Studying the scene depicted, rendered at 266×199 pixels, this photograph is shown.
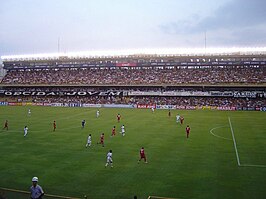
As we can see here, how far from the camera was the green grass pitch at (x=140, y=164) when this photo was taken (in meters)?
16.7

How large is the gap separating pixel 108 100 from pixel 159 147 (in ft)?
176

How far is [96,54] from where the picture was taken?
90938mm

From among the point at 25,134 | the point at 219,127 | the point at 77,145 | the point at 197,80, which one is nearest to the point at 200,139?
the point at 219,127

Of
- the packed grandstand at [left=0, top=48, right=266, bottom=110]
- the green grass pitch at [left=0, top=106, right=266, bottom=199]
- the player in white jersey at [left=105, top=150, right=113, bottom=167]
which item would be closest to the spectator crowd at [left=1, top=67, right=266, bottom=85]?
the packed grandstand at [left=0, top=48, right=266, bottom=110]

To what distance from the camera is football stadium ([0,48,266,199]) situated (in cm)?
1775

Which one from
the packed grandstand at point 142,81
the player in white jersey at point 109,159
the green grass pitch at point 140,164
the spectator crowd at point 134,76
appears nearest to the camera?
the green grass pitch at point 140,164

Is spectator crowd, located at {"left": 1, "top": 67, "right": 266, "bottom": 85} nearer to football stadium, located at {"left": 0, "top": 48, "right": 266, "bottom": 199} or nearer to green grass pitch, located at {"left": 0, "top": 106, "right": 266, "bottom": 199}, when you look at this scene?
football stadium, located at {"left": 0, "top": 48, "right": 266, "bottom": 199}

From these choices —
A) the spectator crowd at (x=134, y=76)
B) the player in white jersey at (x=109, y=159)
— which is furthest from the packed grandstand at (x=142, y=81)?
the player in white jersey at (x=109, y=159)

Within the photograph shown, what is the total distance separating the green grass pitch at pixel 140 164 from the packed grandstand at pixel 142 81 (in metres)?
37.2

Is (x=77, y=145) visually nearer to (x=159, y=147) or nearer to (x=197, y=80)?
(x=159, y=147)

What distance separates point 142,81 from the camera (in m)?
79.5

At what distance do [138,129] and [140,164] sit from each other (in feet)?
53.8

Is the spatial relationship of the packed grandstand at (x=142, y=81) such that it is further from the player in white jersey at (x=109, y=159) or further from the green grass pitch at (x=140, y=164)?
the player in white jersey at (x=109, y=159)

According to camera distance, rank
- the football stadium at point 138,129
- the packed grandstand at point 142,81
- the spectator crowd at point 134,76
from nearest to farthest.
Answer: the football stadium at point 138,129, the packed grandstand at point 142,81, the spectator crowd at point 134,76
